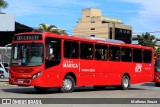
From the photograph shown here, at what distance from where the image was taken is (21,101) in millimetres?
15008

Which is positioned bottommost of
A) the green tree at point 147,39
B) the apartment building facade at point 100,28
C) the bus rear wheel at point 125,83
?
the bus rear wheel at point 125,83

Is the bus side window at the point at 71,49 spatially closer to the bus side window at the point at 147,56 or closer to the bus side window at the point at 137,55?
the bus side window at the point at 137,55

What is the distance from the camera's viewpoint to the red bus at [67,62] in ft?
64.0

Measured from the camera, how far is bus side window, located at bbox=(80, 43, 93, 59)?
71.7 feet

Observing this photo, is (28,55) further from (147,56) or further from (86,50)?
(147,56)

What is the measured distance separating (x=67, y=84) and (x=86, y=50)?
241 centimetres

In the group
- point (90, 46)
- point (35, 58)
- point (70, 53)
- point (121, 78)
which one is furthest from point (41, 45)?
point (121, 78)

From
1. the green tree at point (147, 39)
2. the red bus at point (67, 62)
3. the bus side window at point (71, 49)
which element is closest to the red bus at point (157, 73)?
the red bus at point (67, 62)

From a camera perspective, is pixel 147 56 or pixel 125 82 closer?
pixel 125 82

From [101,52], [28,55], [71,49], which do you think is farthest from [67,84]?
[101,52]

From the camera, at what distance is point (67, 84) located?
821 inches

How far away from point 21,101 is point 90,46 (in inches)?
327

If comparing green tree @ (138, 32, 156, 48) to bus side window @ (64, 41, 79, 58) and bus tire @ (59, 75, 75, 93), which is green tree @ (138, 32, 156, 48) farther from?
bus tire @ (59, 75, 75, 93)

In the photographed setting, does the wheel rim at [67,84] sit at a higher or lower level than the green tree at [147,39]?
lower
